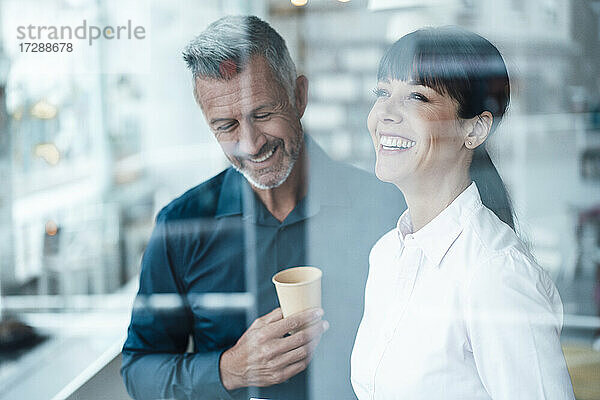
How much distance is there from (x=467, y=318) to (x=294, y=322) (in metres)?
0.40

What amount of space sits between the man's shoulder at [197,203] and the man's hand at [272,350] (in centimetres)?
29

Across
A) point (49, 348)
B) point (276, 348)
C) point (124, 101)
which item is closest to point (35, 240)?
point (49, 348)

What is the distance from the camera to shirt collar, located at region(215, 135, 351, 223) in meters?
1.33

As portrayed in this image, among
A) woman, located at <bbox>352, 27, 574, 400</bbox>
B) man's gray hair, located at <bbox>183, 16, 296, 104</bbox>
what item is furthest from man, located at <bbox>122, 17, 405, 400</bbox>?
woman, located at <bbox>352, 27, 574, 400</bbox>

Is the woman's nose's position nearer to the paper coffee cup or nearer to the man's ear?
the man's ear

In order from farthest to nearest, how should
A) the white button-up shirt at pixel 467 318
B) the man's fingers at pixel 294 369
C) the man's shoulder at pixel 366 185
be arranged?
the man's fingers at pixel 294 369
the man's shoulder at pixel 366 185
the white button-up shirt at pixel 467 318

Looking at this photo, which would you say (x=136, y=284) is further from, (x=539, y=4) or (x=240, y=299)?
(x=539, y=4)

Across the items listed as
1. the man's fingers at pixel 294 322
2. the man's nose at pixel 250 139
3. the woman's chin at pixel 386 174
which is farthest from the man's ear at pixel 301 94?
the man's fingers at pixel 294 322

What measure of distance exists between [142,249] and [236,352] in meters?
0.34

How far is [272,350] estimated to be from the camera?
1.39 m

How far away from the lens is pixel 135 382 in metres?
1.47

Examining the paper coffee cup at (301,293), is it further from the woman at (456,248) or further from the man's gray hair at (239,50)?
the man's gray hair at (239,50)

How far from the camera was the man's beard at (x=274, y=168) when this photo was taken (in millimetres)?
1340

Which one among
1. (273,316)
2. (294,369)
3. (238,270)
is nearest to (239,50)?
(238,270)
